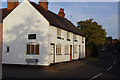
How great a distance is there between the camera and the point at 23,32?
21.6m

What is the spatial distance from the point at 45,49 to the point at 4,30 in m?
6.71

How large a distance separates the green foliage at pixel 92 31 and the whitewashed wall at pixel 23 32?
35.1 meters

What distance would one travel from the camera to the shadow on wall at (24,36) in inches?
811

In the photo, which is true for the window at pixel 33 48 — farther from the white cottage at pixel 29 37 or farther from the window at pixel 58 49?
the window at pixel 58 49

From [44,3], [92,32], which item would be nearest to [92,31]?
[92,32]

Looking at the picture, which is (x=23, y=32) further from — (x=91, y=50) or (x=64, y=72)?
(x=91, y=50)

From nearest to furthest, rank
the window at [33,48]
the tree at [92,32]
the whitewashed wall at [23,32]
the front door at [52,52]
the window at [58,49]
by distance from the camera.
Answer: the whitewashed wall at [23,32] → the window at [33,48] → the front door at [52,52] → the window at [58,49] → the tree at [92,32]

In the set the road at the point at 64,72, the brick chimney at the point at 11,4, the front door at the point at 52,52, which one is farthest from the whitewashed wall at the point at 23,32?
the brick chimney at the point at 11,4

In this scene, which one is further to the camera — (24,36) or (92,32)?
(92,32)

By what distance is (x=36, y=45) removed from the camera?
20.9 meters

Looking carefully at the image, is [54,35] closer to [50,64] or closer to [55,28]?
[55,28]

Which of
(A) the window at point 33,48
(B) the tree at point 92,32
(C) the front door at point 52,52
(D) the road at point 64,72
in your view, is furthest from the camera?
(B) the tree at point 92,32

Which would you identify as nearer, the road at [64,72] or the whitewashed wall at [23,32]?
the road at [64,72]

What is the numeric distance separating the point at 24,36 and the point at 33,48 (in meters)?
2.01
